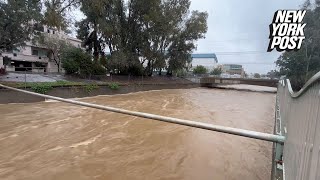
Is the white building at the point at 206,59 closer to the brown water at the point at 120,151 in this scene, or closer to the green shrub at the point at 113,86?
the green shrub at the point at 113,86

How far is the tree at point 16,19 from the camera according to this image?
15.3 metres

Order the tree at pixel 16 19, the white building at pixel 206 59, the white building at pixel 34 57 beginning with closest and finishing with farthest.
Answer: the tree at pixel 16 19, the white building at pixel 34 57, the white building at pixel 206 59

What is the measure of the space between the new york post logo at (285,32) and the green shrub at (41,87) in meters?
13.2

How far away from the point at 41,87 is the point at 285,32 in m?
13.8

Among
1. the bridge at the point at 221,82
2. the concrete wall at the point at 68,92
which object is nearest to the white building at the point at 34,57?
the concrete wall at the point at 68,92

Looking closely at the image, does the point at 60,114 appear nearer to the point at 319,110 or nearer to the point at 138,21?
the point at 319,110

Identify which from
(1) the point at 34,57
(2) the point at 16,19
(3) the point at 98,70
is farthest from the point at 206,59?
(2) the point at 16,19

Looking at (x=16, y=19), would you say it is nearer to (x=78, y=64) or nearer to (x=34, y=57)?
(x=78, y=64)

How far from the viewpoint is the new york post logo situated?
8.98 metres

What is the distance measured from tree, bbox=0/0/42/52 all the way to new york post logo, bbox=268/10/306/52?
1371 cm

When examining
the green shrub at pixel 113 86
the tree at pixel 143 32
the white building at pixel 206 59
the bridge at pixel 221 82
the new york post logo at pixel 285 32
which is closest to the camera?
the new york post logo at pixel 285 32

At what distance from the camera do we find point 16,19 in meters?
15.6

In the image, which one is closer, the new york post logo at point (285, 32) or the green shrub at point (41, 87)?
the new york post logo at point (285, 32)

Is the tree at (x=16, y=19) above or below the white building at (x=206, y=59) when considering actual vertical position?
below
